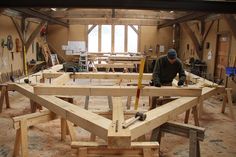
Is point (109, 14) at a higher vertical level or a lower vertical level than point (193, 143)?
higher

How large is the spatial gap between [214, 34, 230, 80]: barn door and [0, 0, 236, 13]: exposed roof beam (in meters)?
4.35

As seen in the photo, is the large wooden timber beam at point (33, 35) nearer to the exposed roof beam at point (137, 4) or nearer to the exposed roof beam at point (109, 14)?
the exposed roof beam at point (109, 14)

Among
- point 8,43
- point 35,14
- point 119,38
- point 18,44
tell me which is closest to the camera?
point 35,14

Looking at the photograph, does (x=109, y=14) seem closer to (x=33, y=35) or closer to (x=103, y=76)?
(x=33, y=35)

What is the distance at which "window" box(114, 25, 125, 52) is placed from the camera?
1246cm

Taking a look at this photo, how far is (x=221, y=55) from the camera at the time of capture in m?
7.61

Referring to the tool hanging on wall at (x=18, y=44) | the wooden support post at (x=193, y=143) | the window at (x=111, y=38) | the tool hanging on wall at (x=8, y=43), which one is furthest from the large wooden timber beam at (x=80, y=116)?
the window at (x=111, y=38)

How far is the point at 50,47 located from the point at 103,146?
1136 cm

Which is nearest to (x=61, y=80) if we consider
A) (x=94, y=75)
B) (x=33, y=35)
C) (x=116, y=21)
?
(x=94, y=75)

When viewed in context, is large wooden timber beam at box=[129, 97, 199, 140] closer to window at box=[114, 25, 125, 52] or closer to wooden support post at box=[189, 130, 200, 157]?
wooden support post at box=[189, 130, 200, 157]

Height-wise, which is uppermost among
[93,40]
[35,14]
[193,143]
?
[35,14]

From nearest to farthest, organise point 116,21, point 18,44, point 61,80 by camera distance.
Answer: point 61,80 → point 18,44 → point 116,21

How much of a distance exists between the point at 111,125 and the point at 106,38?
35.6ft

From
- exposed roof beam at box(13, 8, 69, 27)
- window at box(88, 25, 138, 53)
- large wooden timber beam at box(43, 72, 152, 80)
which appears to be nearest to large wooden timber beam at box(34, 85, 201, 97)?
large wooden timber beam at box(43, 72, 152, 80)
